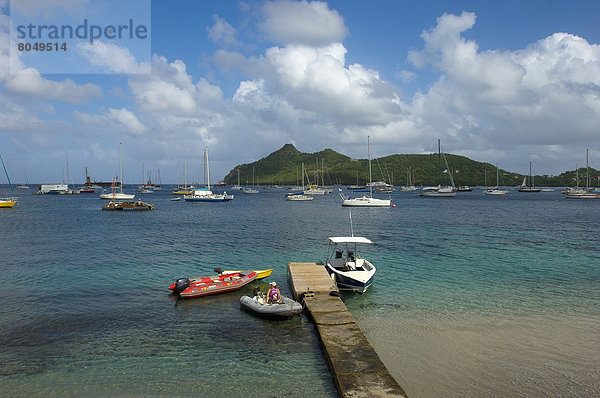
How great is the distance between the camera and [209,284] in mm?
22188

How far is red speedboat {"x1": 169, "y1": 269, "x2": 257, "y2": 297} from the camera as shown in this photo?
71.0 ft

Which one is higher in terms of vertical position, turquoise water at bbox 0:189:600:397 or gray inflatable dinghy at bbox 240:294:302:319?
gray inflatable dinghy at bbox 240:294:302:319

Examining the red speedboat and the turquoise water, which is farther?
the red speedboat

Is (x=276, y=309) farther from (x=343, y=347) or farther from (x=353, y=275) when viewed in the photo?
(x=353, y=275)

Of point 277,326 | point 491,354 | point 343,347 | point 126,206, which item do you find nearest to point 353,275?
point 277,326

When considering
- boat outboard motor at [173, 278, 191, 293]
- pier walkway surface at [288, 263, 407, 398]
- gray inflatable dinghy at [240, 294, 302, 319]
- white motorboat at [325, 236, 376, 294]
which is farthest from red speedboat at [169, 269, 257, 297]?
white motorboat at [325, 236, 376, 294]

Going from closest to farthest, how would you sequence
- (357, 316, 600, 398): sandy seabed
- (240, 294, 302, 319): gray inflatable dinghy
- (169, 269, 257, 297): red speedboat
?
(357, 316, 600, 398): sandy seabed, (240, 294, 302, 319): gray inflatable dinghy, (169, 269, 257, 297): red speedboat

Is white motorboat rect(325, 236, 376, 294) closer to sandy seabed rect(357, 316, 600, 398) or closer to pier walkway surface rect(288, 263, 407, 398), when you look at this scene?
pier walkway surface rect(288, 263, 407, 398)

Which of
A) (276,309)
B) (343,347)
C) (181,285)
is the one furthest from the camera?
(181,285)

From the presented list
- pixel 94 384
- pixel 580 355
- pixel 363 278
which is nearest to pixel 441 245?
pixel 363 278

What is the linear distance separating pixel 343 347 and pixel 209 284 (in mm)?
10559

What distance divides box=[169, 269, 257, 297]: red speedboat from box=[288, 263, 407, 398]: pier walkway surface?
343 cm

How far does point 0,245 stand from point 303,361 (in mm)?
40184

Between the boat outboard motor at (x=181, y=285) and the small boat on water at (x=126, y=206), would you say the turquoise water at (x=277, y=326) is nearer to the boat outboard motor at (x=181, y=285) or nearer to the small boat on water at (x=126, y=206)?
the boat outboard motor at (x=181, y=285)
